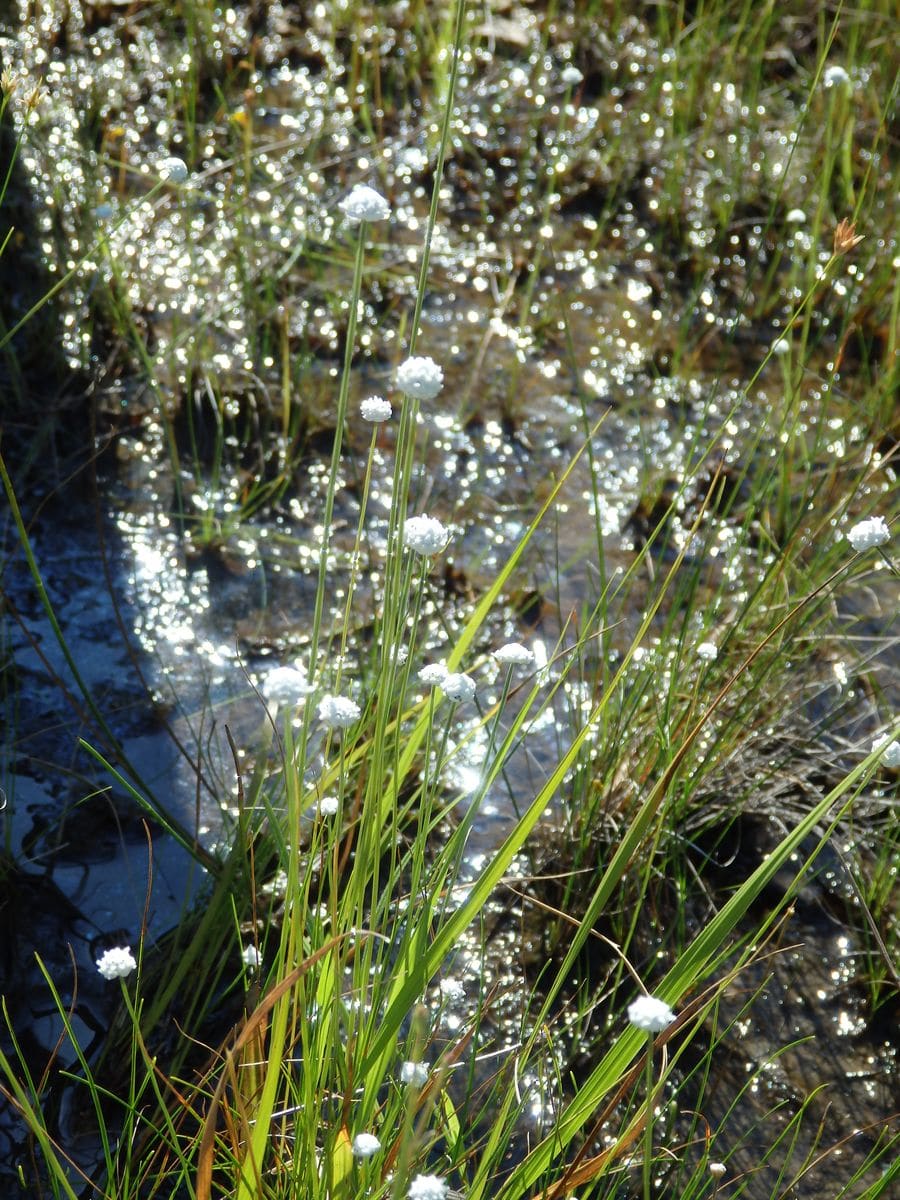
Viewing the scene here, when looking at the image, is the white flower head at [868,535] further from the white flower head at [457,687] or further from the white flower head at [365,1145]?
the white flower head at [365,1145]

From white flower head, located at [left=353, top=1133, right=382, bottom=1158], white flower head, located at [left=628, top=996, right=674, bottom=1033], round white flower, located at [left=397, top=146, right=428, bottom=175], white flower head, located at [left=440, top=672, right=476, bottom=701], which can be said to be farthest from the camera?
round white flower, located at [left=397, top=146, right=428, bottom=175]

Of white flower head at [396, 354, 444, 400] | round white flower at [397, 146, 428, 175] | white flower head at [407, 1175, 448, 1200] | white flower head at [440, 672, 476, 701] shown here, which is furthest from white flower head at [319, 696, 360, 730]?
round white flower at [397, 146, 428, 175]

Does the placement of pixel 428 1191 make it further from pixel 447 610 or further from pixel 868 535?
pixel 447 610

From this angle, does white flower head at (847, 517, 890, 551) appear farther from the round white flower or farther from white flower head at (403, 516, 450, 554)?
the round white flower

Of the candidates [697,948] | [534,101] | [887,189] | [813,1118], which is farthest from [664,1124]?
[534,101]

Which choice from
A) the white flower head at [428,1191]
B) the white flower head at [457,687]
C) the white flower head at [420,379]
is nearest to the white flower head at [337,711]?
the white flower head at [457,687]

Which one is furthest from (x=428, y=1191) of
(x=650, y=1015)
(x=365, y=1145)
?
(x=650, y=1015)

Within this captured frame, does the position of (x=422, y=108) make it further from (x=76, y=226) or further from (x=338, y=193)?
(x=76, y=226)

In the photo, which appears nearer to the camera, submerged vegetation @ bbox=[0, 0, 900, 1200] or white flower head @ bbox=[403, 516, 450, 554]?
white flower head @ bbox=[403, 516, 450, 554]

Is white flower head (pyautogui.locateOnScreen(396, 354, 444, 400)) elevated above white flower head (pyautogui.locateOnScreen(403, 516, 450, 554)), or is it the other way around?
white flower head (pyautogui.locateOnScreen(396, 354, 444, 400))

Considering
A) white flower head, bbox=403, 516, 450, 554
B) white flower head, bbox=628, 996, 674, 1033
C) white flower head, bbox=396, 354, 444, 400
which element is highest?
white flower head, bbox=396, 354, 444, 400
